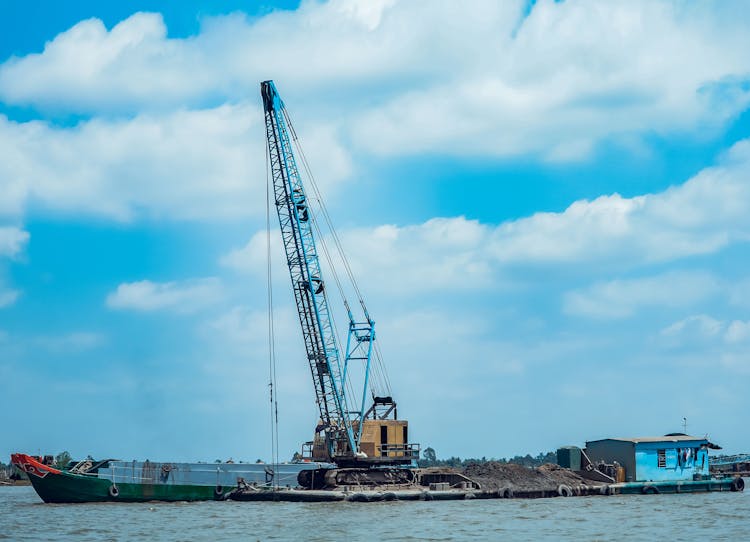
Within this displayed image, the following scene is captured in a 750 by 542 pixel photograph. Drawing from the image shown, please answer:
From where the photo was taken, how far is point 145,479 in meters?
69.2

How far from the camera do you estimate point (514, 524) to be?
174 ft

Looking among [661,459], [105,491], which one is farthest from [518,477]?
[105,491]

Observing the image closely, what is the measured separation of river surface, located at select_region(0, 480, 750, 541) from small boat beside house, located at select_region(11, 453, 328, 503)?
Result: 1.18m

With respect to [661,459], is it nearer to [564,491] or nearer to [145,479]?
[564,491]

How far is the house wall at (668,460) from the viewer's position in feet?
255

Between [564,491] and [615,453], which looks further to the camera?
[615,453]

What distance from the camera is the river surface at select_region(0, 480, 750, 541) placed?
47656 millimetres

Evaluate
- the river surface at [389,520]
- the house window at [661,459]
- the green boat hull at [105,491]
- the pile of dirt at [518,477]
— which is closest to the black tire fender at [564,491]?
the pile of dirt at [518,477]

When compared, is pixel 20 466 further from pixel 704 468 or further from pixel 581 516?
pixel 704 468

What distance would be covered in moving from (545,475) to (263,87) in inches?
1475

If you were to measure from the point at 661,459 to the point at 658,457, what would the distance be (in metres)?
0.32

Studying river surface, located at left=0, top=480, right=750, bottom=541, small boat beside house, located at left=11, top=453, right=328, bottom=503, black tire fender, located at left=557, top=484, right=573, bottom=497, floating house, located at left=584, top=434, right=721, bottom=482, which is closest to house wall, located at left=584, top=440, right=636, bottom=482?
floating house, located at left=584, top=434, right=721, bottom=482

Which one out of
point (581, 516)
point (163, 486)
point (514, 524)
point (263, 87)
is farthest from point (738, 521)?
point (263, 87)

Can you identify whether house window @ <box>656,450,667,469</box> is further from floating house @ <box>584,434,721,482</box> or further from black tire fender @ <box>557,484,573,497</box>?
black tire fender @ <box>557,484,573,497</box>
